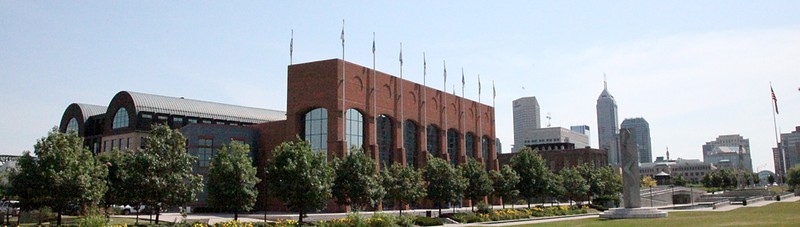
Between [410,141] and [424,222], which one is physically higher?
[410,141]

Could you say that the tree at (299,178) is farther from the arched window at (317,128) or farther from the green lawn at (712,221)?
the arched window at (317,128)

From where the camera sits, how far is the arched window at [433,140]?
8606 cm

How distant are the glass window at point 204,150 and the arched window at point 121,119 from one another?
18628 millimetres

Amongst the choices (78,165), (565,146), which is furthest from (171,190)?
(565,146)

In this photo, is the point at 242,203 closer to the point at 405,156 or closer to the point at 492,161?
the point at 405,156

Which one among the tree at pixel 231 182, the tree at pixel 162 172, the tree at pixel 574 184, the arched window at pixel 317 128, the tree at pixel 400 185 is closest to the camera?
the tree at pixel 162 172

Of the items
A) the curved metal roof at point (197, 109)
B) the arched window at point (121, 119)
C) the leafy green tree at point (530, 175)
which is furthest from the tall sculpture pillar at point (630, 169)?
the arched window at point (121, 119)

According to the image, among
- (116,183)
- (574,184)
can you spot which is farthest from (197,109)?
(574,184)

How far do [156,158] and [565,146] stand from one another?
116 m

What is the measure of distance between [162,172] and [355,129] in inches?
1348

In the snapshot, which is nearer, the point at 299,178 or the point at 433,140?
the point at 299,178

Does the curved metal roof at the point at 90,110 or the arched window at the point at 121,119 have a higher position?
the curved metal roof at the point at 90,110

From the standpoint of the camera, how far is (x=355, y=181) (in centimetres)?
4950

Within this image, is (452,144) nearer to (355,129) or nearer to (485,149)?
(485,149)
